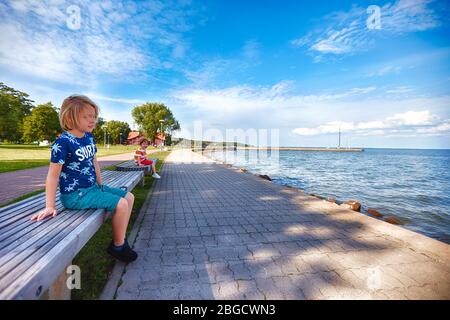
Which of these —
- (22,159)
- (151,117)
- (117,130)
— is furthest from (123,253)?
(117,130)

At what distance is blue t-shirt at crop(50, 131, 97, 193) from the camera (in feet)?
7.67

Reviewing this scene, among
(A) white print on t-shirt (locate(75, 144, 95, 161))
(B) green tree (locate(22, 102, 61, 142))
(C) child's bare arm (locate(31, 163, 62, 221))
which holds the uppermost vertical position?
(B) green tree (locate(22, 102, 61, 142))

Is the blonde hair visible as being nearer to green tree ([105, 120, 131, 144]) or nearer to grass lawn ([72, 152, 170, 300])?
grass lawn ([72, 152, 170, 300])

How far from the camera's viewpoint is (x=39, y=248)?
5.69 feet

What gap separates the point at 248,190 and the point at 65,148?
639 cm

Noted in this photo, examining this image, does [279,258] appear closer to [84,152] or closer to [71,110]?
[84,152]

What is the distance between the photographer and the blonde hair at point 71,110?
2.47 meters

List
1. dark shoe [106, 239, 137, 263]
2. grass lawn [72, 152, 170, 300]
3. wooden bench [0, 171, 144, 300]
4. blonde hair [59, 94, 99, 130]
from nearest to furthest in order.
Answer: wooden bench [0, 171, 144, 300] → grass lawn [72, 152, 170, 300] → blonde hair [59, 94, 99, 130] → dark shoe [106, 239, 137, 263]

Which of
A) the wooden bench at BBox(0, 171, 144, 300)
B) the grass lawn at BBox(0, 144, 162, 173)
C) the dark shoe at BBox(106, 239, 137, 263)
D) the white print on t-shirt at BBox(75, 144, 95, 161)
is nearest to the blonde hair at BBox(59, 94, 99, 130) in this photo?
the white print on t-shirt at BBox(75, 144, 95, 161)

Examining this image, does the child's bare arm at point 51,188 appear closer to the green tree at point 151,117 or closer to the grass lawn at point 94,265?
the grass lawn at point 94,265

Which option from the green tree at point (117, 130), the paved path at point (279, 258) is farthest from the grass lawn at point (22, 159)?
the green tree at point (117, 130)

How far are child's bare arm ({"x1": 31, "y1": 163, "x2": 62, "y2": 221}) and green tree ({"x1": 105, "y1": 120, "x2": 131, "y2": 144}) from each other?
310 ft

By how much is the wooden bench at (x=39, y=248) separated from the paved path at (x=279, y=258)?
0.75 meters
